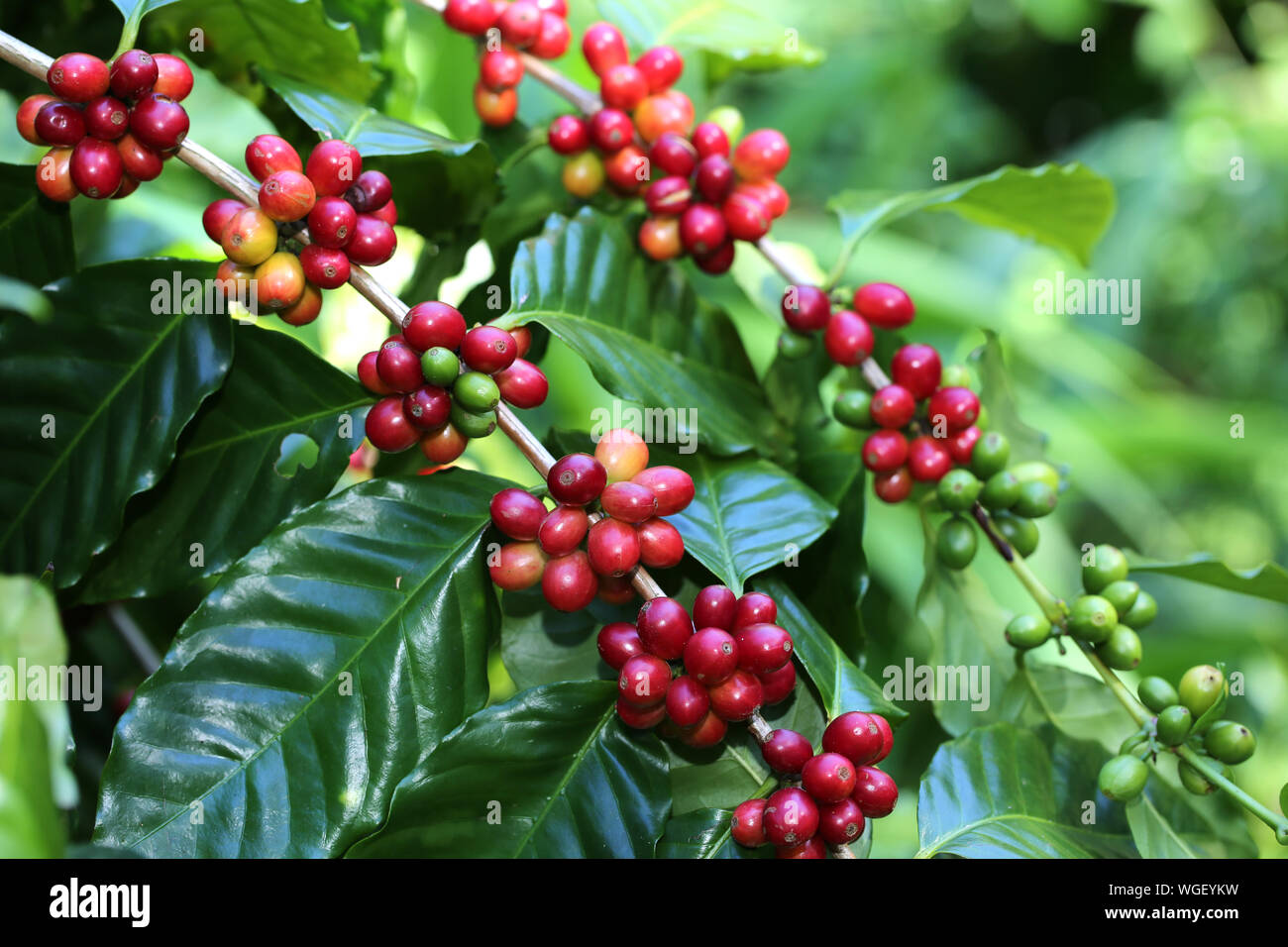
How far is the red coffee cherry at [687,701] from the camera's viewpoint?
1.59 ft

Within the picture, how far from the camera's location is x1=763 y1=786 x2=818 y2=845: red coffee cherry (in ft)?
1.52

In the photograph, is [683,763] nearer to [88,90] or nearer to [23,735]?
[23,735]

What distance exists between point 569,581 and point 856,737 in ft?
0.51

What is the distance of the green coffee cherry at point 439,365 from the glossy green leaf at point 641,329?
57 mm

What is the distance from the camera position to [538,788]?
0.51m

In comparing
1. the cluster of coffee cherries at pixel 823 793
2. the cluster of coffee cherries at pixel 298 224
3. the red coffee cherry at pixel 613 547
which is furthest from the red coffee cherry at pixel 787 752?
the cluster of coffee cherries at pixel 298 224

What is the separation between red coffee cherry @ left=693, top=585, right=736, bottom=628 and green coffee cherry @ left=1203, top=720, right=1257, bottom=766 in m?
0.29

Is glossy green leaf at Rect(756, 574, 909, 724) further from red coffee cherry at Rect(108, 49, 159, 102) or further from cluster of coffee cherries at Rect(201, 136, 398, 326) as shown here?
red coffee cherry at Rect(108, 49, 159, 102)

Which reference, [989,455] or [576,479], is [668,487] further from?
[989,455]

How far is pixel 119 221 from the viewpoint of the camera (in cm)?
88

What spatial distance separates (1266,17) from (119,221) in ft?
10.5

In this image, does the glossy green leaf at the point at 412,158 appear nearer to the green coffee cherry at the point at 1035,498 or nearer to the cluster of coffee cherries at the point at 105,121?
the cluster of coffee cherries at the point at 105,121
